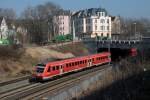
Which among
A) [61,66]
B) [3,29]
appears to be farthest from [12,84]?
[3,29]

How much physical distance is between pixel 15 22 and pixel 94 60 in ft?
216

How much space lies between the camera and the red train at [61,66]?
3766cm

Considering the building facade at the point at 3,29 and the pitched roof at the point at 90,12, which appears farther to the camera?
the pitched roof at the point at 90,12

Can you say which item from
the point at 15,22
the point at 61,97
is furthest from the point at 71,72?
the point at 15,22

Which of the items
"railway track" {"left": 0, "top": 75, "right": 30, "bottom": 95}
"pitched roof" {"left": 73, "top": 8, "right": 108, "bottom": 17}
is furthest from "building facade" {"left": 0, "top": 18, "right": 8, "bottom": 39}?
"railway track" {"left": 0, "top": 75, "right": 30, "bottom": 95}

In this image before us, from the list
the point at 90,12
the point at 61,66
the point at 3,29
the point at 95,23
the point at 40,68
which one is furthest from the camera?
the point at 90,12

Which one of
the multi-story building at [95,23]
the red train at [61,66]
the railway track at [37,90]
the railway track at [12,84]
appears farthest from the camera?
the multi-story building at [95,23]

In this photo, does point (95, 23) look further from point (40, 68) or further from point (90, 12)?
point (40, 68)

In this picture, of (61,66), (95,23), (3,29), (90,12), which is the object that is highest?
(90,12)

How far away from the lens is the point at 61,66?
40844 mm

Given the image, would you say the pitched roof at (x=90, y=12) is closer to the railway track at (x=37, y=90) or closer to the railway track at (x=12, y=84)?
the railway track at (x=37, y=90)

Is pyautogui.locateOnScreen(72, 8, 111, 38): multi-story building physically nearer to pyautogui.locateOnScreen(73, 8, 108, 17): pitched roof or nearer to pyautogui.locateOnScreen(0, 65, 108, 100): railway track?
pyautogui.locateOnScreen(73, 8, 108, 17): pitched roof

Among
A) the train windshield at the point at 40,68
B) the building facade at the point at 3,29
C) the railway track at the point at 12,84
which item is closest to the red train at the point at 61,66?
the train windshield at the point at 40,68

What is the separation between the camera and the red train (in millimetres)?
37656
